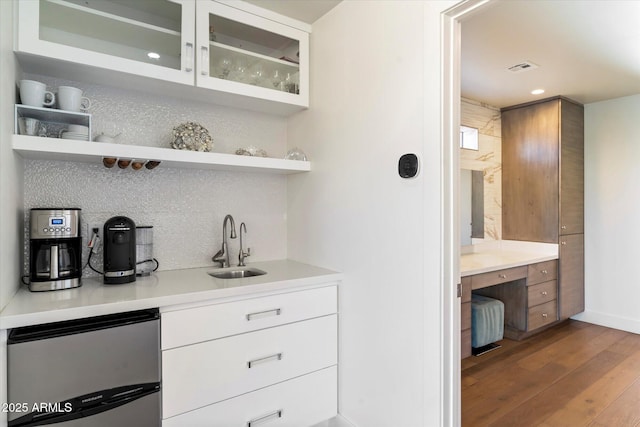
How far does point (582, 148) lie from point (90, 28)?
464 centimetres

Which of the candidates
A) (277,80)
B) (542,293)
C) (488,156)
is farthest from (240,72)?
(542,293)

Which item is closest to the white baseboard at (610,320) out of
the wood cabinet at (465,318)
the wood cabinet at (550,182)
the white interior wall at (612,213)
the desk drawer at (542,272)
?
the white interior wall at (612,213)

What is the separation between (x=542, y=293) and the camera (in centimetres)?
340

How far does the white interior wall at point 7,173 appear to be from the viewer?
1239mm

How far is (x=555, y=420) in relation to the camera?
6.76 feet

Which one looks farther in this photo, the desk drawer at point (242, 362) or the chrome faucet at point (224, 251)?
the chrome faucet at point (224, 251)

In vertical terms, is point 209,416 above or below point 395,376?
below

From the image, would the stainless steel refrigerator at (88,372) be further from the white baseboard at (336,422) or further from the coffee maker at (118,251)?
the white baseboard at (336,422)

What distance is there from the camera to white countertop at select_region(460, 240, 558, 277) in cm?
282

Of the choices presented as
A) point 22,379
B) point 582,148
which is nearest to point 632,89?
point 582,148

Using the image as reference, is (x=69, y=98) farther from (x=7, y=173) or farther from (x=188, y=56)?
(x=188, y=56)

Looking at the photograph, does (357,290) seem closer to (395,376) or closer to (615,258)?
(395,376)

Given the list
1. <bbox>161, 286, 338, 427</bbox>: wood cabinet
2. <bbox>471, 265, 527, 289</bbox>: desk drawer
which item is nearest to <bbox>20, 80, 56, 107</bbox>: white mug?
<bbox>161, 286, 338, 427</bbox>: wood cabinet

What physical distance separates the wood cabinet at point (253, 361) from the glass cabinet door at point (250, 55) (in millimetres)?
1187
